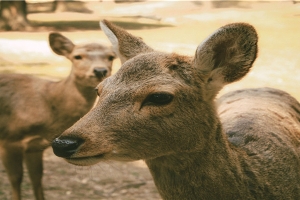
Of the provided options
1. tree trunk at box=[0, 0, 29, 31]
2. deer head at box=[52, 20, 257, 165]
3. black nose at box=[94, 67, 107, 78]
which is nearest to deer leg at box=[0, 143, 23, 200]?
black nose at box=[94, 67, 107, 78]

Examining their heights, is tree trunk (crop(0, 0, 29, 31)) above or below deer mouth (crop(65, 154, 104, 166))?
below

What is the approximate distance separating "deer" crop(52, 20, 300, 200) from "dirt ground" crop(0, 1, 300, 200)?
1.14m

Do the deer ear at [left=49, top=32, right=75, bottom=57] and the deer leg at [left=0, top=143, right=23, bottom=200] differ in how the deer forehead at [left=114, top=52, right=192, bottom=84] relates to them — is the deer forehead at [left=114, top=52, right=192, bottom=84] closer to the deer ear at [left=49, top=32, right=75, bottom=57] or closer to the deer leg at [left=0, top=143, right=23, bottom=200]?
the deer leg at [left=0, top=143, right=23, bottom=200]

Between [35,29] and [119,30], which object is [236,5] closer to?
[35,29]

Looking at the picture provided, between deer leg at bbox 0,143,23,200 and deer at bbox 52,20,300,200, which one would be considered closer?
deer at bbox 52,20,300,200

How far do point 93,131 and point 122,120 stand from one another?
0.61ft

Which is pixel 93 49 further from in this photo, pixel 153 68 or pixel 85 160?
pixel 85 160

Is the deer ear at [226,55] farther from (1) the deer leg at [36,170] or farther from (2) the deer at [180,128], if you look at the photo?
(1) the deer leg at [36,170]

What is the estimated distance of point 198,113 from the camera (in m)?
2.97

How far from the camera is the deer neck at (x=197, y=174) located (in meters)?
3.00

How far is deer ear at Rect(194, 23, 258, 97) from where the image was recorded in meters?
2.92

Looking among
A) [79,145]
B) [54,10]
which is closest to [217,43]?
[79,145]

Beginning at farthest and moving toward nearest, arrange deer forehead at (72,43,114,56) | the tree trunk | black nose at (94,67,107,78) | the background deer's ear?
the tree trunk, deer forehead at (72,43,114,56), black nose at (94,67,107,78), the background deer's ear

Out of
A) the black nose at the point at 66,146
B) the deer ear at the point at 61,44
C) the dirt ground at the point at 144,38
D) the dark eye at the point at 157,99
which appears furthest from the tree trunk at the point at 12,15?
the black nose at the point at 66,146
